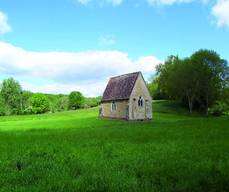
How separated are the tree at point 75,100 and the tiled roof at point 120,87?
291ft

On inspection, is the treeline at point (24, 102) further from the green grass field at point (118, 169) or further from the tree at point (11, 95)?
the green grass field at point (118, 169)

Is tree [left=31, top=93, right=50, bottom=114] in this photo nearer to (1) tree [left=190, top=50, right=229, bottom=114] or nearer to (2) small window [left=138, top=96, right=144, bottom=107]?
(1) tree [left=190, top=50, right=229, bottom=114]

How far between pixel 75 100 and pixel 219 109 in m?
86.0

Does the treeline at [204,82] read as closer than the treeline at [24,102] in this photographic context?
Yes

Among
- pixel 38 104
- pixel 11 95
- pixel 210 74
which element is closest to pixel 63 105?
pixel 38 104

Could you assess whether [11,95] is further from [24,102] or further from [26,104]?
[26,104]

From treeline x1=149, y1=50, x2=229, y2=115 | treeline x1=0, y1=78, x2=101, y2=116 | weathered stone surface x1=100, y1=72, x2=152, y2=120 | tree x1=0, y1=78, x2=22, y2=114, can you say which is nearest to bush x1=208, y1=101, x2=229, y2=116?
treeline x1=149, y1=50, x2=229, y2=115

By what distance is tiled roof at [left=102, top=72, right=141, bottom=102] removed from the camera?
5897cm

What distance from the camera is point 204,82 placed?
3238 inches

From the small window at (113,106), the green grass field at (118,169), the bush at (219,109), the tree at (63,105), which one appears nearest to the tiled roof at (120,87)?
the small window at (113,106)

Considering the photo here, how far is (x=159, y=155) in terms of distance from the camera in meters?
14.6

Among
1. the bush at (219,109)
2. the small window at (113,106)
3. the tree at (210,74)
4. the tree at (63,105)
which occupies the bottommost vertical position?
the bush at (219,109)

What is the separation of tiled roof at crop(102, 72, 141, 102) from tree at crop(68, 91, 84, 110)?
88.6m

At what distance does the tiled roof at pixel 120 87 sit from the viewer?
5897 centimetres
